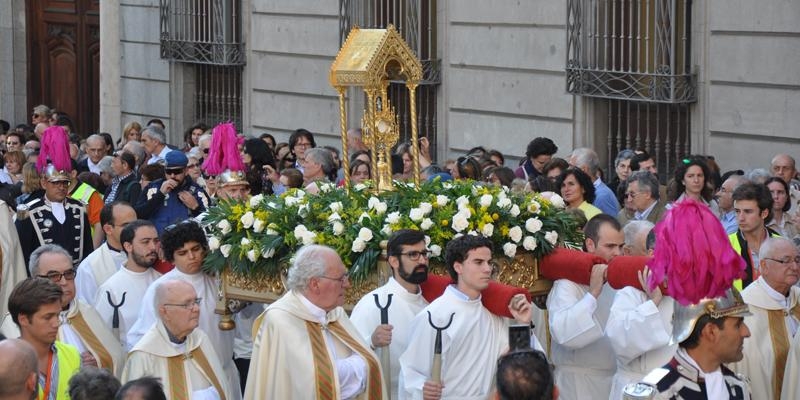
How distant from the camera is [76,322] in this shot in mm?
9086

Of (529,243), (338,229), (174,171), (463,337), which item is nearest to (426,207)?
(338,229)

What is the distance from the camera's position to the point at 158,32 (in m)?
23.1

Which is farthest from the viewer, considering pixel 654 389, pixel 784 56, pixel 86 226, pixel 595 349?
pixel 784 56

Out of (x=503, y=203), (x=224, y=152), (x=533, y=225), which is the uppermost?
(x=224, y=152)

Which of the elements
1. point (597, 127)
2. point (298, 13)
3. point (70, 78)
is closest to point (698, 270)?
point (597, 127)

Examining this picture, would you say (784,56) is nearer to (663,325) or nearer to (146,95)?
(663,325)

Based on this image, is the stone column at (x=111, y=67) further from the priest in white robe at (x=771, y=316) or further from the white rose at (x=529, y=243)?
the priest in white robe at (x=771, y=316)

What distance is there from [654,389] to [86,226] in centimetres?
732

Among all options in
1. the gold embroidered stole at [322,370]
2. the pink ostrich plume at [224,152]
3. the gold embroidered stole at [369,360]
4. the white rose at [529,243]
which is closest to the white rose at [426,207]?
the white rose at [529,243]

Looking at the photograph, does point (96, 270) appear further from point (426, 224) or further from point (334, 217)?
point (426, 224)

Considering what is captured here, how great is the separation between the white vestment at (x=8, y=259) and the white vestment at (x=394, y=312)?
12.5ft

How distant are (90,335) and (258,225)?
117cm

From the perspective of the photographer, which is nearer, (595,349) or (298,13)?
(595,349)

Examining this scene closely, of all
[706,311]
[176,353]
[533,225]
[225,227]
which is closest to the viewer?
[706,311]
